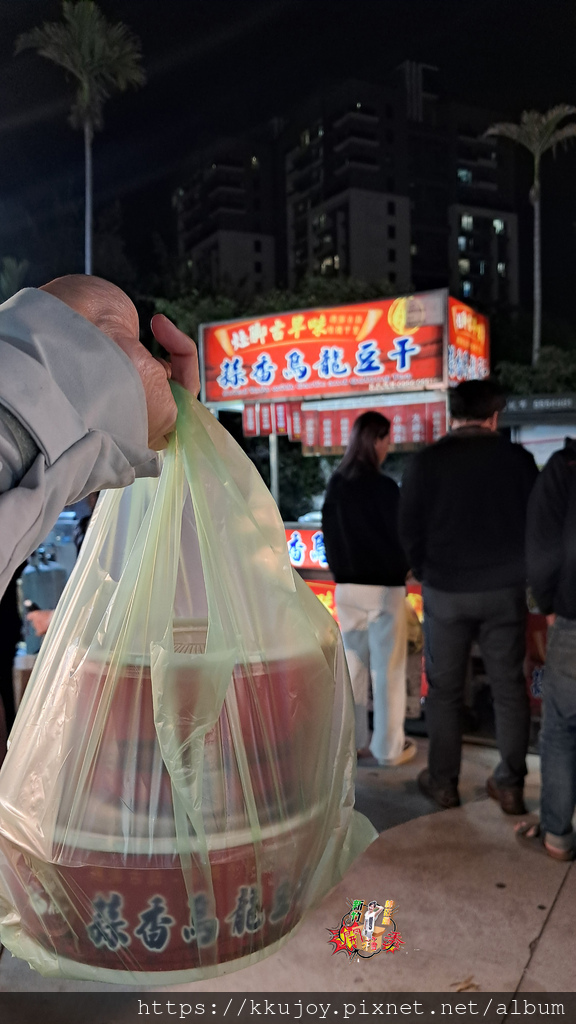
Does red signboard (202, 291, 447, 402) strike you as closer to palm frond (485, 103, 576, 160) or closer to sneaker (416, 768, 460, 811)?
sneaker (416, 768, 460, 811)

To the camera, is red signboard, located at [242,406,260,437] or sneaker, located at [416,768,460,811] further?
red signboard, located at [242,406,260,437]

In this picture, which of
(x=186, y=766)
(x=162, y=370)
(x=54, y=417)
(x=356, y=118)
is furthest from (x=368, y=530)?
(x=356, y=118)

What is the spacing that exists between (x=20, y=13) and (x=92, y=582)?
23.0 metres

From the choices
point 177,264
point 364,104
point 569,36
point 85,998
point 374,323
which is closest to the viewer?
point 85,998

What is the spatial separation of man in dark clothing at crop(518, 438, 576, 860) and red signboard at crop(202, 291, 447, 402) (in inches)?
75.7

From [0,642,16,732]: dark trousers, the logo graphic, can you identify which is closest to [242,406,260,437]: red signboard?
[0,642,16,732]: dark trousers

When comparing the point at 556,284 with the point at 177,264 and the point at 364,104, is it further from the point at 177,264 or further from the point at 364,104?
the point at 177,264

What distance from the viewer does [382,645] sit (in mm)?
3564

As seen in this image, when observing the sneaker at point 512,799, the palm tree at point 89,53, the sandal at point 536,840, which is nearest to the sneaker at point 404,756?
the sneaker at point 512,799

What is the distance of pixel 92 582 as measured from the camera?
1286 millimetres

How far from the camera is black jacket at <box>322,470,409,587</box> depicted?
11.5 feet

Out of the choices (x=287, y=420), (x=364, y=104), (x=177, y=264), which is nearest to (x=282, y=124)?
(x=364, y=104)

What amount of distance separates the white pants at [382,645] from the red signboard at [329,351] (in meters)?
1.63

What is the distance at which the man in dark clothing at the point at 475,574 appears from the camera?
299 centimetres
